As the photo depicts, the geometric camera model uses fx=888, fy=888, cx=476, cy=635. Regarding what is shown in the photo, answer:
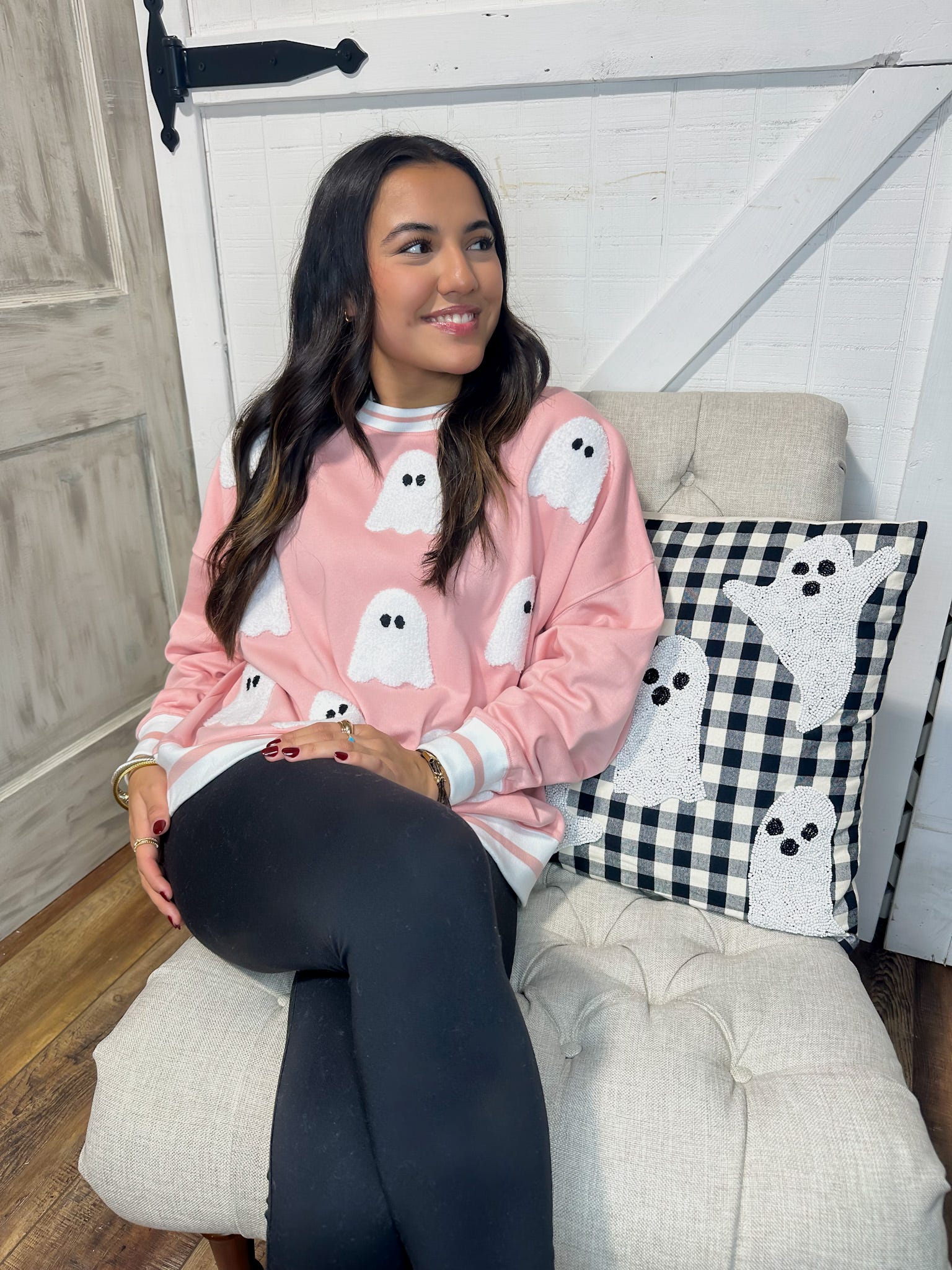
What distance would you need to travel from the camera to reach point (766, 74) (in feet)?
4.10

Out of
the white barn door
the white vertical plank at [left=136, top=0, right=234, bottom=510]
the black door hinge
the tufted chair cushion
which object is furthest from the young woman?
A: the white vertical plank at [left=136, top=0, right=234, bottom=510]

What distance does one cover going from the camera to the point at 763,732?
109 centimetres

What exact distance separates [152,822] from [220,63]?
1.26 meters

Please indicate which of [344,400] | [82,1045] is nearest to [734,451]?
[344,400]

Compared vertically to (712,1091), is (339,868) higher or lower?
higher

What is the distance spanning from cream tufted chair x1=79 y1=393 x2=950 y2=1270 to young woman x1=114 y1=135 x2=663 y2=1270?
0.27 feet

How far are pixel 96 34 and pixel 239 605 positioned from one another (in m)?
A: 1.09

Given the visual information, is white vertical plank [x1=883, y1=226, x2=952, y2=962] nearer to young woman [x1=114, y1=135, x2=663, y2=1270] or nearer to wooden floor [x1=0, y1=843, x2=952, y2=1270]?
wooden floor [x1=0, y1=843, x2=952, y2=1270]

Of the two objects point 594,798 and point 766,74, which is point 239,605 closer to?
point 594,798

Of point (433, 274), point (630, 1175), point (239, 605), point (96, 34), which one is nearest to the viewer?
point (630, 1175)

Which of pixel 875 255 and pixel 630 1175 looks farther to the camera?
pixel 875 255

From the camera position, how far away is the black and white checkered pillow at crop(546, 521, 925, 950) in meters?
1.07

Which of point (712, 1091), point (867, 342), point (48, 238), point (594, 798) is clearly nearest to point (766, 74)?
point (867, 342)

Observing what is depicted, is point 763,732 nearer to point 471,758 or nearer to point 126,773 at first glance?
point 471,758
